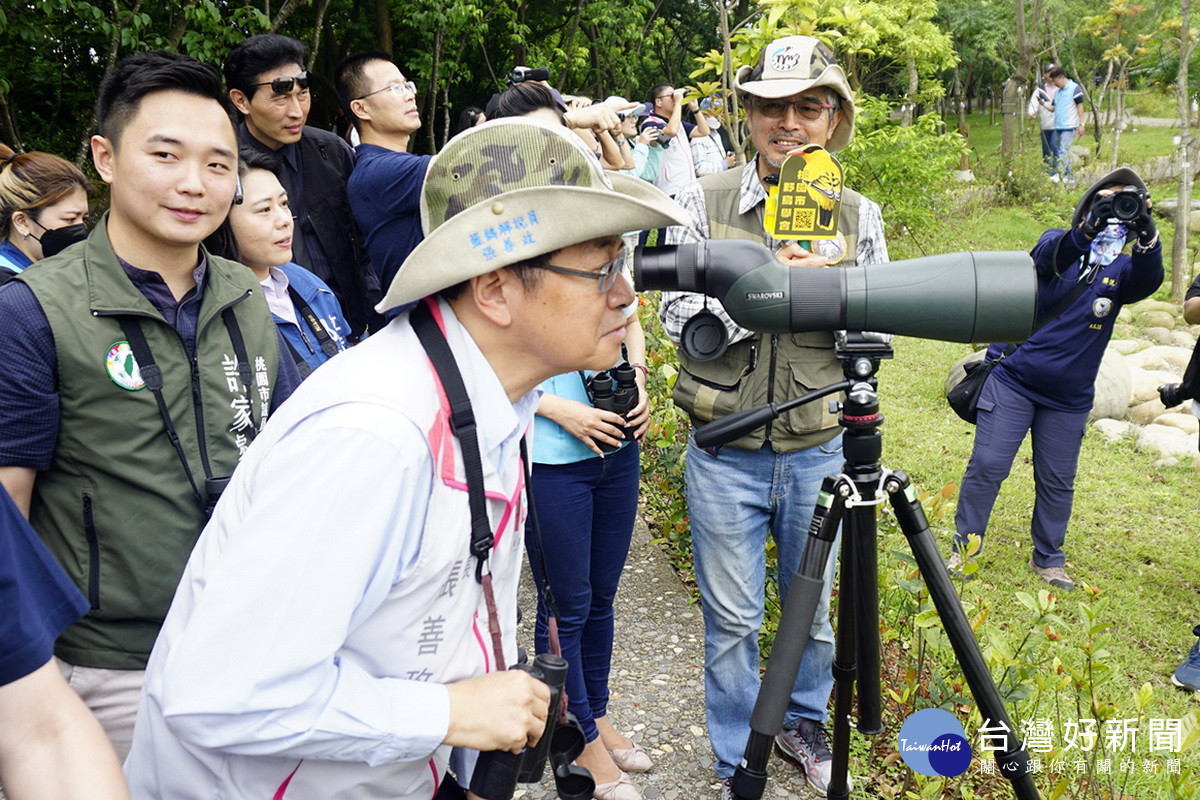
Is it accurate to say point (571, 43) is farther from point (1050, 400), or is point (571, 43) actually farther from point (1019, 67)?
point (1050, 400)

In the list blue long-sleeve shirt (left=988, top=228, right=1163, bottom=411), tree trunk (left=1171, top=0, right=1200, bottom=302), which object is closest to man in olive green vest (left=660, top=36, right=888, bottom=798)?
blue long-sleeve shirt (left=988, top=228, right=1163, bottom=411)

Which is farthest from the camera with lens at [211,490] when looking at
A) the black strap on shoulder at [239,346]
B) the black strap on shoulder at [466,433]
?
the black strap on shoulder at [466,433]

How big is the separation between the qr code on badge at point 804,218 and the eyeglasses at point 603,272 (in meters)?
0.92

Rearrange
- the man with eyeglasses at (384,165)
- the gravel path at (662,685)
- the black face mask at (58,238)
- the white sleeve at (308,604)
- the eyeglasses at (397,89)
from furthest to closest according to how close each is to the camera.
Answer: the eyeglasses at (397,89) < the black face mask at (58,238) < the man with eyeglasses at (384,165) < the gravel path at (662,685) < the white sleeve at (308,604)

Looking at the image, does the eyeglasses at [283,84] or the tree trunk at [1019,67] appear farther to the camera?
the tree trunk at [1019,67]

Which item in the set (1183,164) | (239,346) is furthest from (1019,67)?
(239,346)

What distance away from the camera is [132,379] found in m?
1.87

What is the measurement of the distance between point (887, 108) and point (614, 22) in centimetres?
1014

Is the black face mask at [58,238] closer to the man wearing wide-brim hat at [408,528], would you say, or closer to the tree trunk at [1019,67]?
the man wearing wide-brim hat at [408,528]

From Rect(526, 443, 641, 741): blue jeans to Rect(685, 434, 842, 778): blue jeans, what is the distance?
237mm

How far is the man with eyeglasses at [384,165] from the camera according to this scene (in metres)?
3.16

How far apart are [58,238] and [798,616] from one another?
3031mm

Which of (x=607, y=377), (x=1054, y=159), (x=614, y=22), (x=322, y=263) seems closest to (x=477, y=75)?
(x=614, y=22)

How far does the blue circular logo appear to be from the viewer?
2201 millimetres
